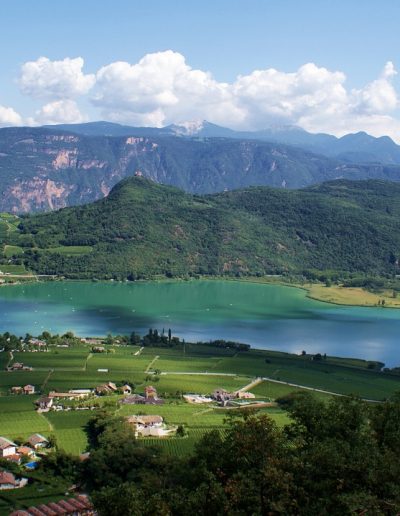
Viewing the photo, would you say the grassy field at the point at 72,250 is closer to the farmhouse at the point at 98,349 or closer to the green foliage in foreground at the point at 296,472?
the farmhouse at the point at 98,349

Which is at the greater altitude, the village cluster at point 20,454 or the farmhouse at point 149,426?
the farmhouse at point 149,426

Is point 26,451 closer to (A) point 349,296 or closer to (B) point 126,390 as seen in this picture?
(B) point 126,390

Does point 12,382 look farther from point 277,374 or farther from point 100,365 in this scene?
point 277,374

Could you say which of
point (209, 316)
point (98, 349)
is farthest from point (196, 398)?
point (209, 316)

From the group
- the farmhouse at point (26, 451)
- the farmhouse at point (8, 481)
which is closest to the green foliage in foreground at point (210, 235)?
the farmhouse at point (26, 451)

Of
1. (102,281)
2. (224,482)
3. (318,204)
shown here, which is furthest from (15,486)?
(318,204)

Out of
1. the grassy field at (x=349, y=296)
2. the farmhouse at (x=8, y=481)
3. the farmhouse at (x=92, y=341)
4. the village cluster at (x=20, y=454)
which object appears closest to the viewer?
the farmhouse at (x=8, y=481)
